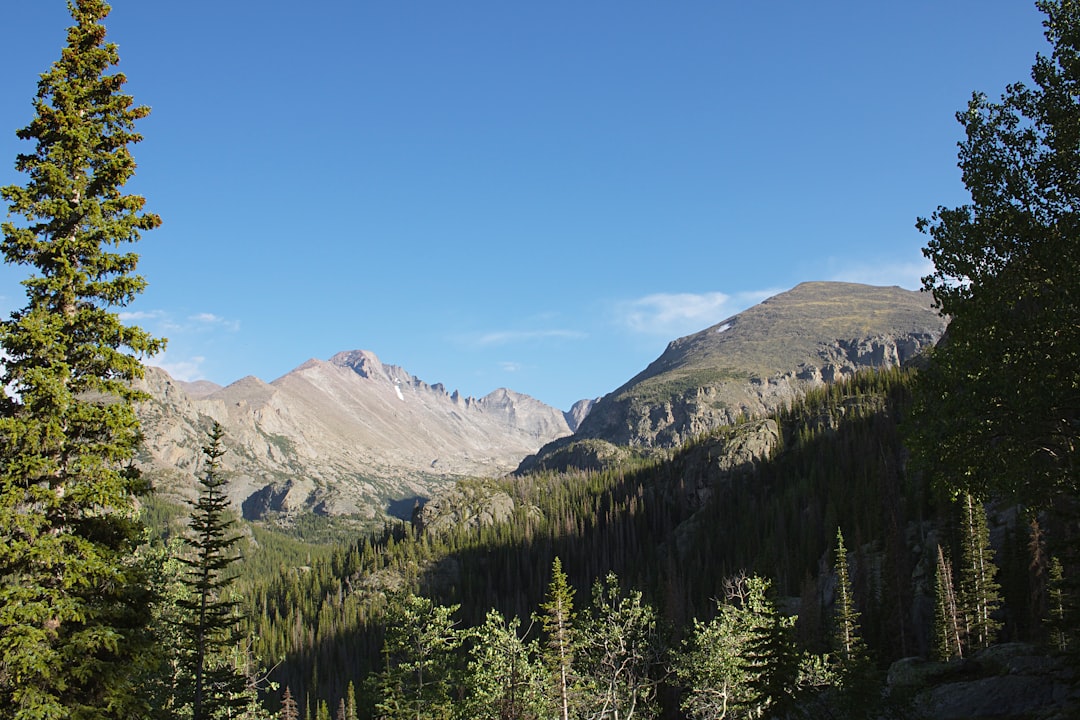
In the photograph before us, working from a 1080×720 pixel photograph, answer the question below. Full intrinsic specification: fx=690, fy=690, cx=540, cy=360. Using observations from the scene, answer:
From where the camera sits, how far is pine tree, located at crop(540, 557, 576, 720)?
33.3m

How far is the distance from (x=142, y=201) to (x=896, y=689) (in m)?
24.8

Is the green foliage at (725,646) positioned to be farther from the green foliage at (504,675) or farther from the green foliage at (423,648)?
the green foliage at (423,648)

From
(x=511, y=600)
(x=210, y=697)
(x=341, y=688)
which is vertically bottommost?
(x=341, y=688)

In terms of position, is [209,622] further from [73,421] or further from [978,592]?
[978,592]

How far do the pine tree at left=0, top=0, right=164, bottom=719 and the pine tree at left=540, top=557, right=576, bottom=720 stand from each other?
2010 cm

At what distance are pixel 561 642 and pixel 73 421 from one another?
84.3ft

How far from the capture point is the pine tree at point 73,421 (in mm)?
14953

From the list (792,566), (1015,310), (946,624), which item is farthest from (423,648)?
(792,566)

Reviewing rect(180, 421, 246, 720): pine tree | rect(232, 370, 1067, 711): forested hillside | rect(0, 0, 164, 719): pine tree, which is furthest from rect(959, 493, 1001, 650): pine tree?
rect(0, 0, 164, 719): pine tree

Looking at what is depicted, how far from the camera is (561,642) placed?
3497 cm

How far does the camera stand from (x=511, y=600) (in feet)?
590

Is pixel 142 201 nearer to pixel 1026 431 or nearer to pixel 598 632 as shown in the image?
pixel 1026 431

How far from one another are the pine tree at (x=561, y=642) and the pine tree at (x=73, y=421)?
2010cm

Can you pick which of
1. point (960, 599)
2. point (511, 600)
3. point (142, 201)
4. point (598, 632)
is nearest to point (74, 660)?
point (142, 201)
